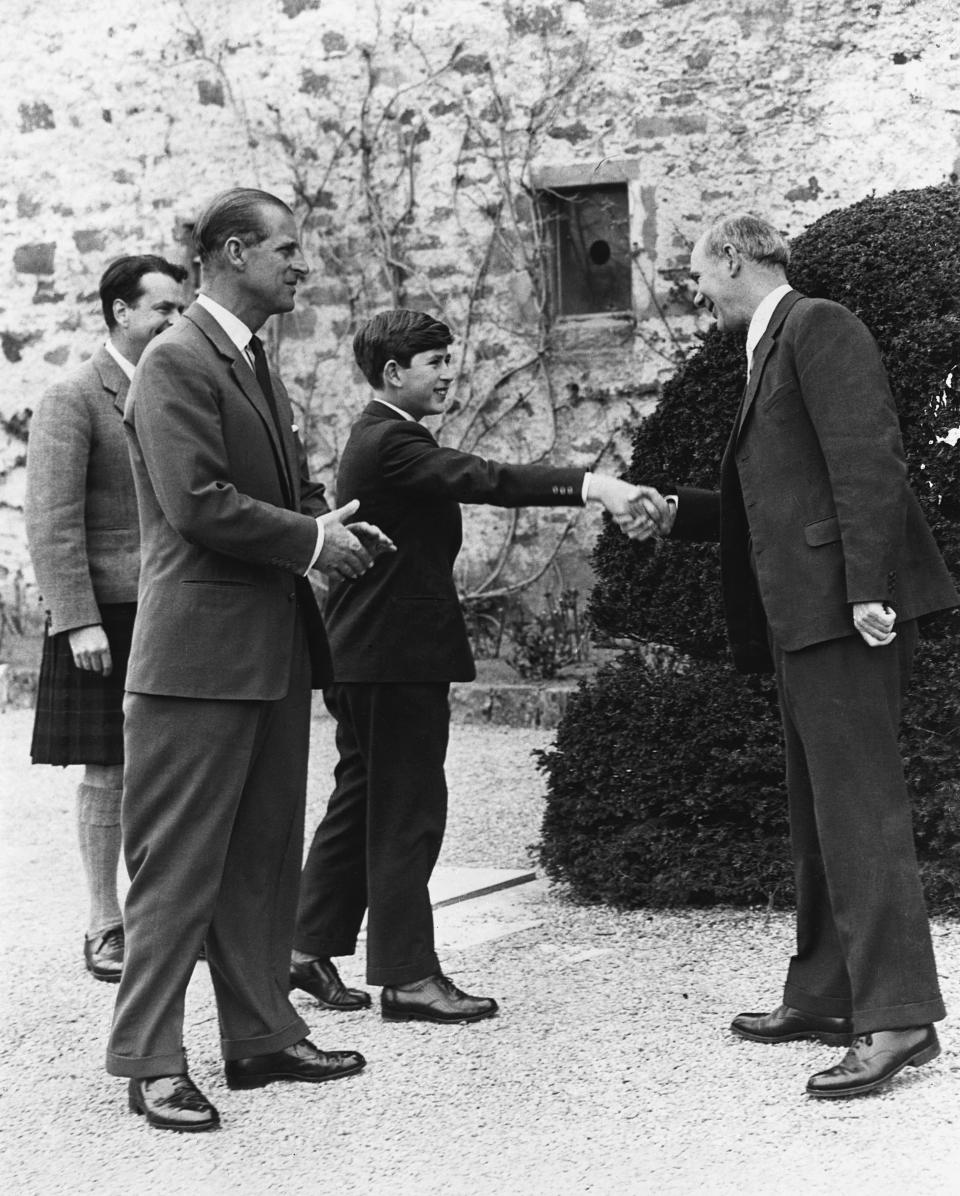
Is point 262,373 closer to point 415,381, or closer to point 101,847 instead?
point 415,381

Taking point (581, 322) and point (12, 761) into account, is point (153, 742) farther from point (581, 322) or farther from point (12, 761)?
point (581, 322)

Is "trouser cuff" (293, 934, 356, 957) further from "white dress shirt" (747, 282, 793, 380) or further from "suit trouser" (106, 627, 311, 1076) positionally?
"white dress shirt" (747, 282, 793, 380)

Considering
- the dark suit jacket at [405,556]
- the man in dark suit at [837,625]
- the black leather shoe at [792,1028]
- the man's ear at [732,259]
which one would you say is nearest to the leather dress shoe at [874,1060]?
the man in dark suit at [837,625]

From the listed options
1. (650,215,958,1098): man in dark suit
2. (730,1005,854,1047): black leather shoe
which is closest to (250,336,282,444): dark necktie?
(650,215,958,1098): man in dark suit

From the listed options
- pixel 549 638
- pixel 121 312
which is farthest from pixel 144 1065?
pixel 549 638

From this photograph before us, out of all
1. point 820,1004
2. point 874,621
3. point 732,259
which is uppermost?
point 732,259

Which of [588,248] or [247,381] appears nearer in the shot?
[247,381]

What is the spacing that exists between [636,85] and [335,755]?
4.36m

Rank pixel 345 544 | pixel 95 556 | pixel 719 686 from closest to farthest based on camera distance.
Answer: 1. pixel 345 544
2. pixel 95 556
3. pixel 719 686

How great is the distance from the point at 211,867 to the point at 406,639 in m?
0.85

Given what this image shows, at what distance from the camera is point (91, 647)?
4.73 meters

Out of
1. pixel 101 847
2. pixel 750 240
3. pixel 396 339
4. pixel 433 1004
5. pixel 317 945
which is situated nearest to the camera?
pixel 750 240

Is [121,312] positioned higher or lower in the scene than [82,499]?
higher

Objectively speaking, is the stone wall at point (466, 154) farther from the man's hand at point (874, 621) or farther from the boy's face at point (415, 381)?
the man's hand at point (874, 621)
